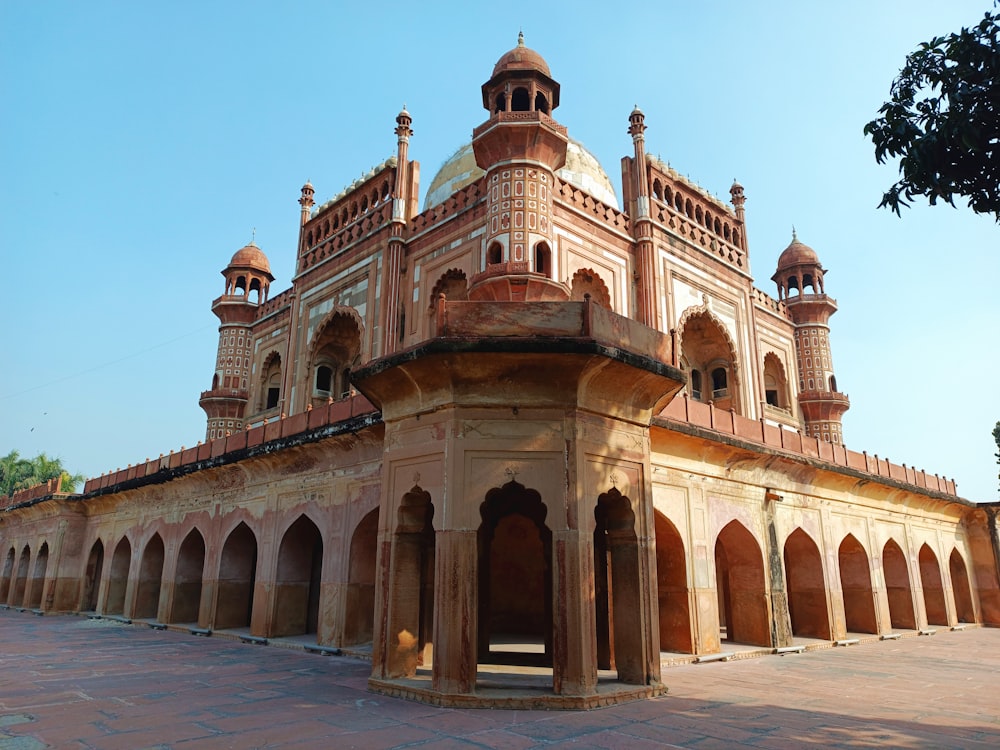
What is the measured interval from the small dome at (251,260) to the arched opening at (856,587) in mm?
22076

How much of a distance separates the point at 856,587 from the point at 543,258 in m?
9.86

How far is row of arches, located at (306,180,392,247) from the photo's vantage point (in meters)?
21.0

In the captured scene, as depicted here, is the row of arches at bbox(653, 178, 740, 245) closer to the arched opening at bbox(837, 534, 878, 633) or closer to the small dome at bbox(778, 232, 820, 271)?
the small dome at bbox(778, 232, 820, 271)

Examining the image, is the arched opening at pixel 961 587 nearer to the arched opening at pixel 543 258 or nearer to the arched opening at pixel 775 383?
the arched opening at pixel 775 383

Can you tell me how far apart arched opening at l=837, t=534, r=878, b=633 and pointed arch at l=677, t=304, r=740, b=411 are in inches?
230

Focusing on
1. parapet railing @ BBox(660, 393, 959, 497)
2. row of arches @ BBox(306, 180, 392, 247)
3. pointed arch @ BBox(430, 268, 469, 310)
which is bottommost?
parapet railing @ BBox(660, 393, 959, 497)

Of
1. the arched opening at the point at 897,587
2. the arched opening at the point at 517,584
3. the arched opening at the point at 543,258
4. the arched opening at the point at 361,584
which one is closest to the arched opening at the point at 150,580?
the arched opening at the point at 361,584

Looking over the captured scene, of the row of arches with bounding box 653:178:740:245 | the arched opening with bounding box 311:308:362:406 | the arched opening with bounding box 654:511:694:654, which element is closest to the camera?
the arched opening with bounding box 654:511:694:654

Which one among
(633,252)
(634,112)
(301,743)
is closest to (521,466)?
(301,743)

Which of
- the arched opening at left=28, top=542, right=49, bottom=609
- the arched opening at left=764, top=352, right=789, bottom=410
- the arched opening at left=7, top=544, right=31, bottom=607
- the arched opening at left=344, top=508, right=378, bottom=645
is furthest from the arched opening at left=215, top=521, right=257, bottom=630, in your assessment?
the arched opening at left=764, top=352, right=789, bottom=410

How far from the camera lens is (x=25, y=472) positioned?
53.1 meters

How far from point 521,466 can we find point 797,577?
958cm

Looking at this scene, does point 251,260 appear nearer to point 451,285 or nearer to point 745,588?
point 451,285

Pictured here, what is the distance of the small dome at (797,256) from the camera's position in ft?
85.3
